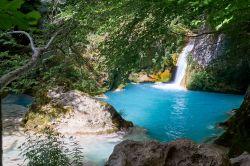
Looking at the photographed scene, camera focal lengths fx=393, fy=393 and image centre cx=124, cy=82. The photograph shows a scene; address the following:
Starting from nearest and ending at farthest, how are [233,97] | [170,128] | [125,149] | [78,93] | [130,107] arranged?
[125,149] < [78,93] < [170,128] < [130,107] < [233,97]

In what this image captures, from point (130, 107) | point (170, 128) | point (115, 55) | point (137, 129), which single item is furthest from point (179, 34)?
point (130, 107)

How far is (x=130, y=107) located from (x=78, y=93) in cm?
603

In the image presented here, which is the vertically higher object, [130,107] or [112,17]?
[112,17]

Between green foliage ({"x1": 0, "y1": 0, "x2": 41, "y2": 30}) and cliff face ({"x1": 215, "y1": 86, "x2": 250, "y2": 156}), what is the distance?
7.77 metres

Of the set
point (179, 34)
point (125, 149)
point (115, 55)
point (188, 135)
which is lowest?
point (188, 135)

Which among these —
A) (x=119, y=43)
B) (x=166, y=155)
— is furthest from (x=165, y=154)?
(x=119, y=43)

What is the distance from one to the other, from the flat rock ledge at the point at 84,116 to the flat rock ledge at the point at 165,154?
452 cm

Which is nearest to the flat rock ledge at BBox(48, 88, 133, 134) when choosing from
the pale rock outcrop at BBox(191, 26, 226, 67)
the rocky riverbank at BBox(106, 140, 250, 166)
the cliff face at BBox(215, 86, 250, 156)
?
the cliff face at BBox(215, 86, 250, 156)

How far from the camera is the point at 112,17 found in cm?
802

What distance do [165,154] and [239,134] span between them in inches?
140

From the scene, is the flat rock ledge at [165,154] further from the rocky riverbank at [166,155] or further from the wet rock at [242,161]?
the wet rock at [242,161]

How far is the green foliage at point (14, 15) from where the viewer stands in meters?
1.56

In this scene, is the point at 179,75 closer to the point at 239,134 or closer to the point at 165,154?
the point at 239,134

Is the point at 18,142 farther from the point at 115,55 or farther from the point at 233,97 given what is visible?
the point at 233,97
